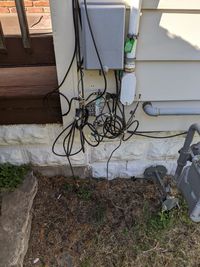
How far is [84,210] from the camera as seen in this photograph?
72.8 inches

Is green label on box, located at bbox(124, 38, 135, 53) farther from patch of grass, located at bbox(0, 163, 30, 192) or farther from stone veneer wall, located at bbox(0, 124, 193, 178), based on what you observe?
patch of grass, located at bbox(0, 163, 30, 192)

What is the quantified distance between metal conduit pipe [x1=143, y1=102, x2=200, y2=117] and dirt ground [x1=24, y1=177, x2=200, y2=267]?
0.66 m

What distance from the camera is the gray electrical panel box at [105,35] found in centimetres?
124

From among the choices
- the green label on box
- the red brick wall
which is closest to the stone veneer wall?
the green label on box

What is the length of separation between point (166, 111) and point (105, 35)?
653 mm

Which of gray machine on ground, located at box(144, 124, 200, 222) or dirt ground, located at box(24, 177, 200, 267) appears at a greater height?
gray machine on ground, located at box(144, 124, 200, 222)

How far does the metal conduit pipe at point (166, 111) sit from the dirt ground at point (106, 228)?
663 millimetres

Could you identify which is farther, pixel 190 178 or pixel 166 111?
pixel 166 111

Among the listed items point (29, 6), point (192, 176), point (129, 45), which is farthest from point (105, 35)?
point (29, 6)

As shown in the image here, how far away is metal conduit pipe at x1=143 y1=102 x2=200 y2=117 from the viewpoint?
165 centimetres

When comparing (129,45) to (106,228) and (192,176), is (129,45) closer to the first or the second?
(192,176)

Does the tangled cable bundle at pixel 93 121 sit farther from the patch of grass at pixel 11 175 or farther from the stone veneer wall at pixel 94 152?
the patch of grass at pixel 11 175

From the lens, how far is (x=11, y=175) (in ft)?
6.11

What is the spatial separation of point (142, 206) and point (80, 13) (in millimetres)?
1347
